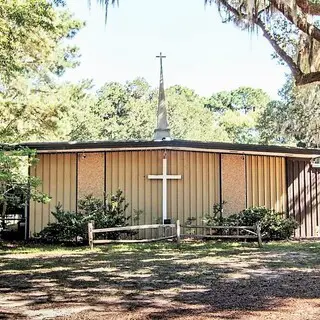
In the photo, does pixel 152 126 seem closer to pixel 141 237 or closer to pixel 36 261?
pixel 141 237

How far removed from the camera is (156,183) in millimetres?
13828

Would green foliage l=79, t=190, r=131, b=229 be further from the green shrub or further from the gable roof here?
the gable roof

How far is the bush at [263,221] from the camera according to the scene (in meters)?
13.3

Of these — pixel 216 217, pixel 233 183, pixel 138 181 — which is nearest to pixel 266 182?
pixel 233 183

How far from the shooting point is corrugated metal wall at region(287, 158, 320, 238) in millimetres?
14719

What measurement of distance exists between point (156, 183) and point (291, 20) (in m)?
6.78

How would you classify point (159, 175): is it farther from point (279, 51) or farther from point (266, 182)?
point (279, 51)

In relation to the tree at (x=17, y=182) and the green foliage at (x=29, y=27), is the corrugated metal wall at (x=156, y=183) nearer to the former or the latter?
the tree at (x=17, y=182)

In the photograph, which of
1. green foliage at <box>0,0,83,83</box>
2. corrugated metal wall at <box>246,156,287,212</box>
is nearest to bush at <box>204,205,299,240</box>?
corrugated metal wall at <box>246,156,287,212</box>

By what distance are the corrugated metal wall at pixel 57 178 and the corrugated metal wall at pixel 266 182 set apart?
5.27m

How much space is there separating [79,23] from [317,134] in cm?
1227

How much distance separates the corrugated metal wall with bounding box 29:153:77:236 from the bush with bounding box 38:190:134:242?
1.16 feet

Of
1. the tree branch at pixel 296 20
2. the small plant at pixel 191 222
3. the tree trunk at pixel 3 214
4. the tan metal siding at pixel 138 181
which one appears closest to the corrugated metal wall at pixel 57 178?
the tree trunk at pixel 3 214

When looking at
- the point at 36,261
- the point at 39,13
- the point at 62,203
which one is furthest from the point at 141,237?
the point at 39,13
